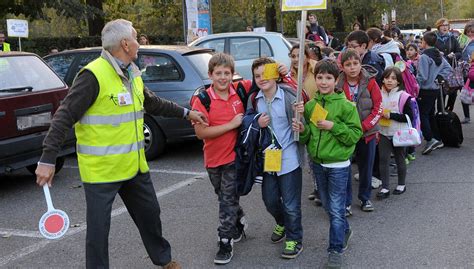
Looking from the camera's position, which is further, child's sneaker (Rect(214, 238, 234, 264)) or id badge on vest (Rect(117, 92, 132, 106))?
child's sneaker (Rect(214, 238, 234, 264))

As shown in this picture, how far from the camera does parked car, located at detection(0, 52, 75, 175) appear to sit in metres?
6.11

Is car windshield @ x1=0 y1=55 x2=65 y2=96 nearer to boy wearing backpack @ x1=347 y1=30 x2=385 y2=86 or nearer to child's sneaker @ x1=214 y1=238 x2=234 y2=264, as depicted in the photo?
child's sneaker @ x1=214 y1=238 x2=234 y2=264

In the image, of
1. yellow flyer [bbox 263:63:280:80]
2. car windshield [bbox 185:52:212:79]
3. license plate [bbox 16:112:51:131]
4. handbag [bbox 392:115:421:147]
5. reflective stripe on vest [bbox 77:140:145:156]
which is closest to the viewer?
reflective stripe on vest [bbox 77:140:145:156]

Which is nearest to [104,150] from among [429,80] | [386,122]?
[386,122]

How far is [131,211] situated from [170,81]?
423 centimetres

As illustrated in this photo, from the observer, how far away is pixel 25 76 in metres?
6.58

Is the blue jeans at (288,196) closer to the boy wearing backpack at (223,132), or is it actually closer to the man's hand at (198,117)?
the boy wearing backpack at (223,132)

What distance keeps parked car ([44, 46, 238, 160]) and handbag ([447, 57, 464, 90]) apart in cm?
358

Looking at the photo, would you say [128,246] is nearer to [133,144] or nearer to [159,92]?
[133,144]

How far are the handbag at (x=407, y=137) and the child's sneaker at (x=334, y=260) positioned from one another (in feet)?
7.07

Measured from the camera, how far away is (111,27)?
3535 millimetres

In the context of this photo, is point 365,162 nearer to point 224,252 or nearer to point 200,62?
point 224,252

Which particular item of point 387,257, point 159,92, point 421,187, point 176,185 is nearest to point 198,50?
point 159,92

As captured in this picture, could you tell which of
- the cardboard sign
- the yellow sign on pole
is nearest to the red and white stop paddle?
the yellow sign on pole
